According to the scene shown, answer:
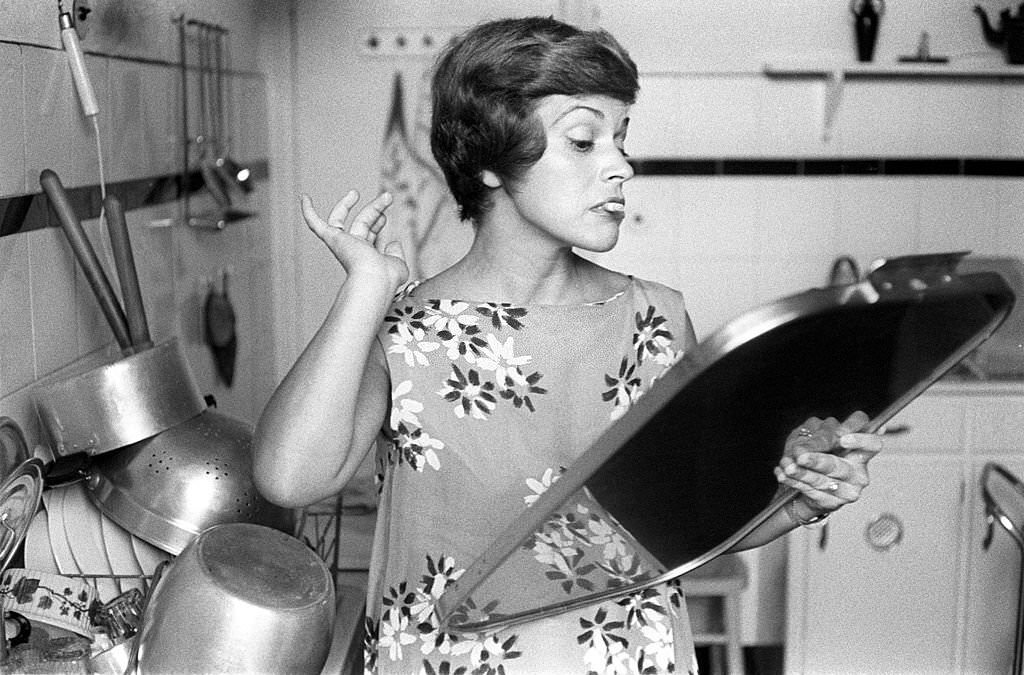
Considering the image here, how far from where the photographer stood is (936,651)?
2.53 meters

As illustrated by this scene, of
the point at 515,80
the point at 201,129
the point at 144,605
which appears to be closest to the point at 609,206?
the point at 515,80

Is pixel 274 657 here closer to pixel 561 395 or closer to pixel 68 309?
pixel 561 395

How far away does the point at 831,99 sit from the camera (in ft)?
9.07

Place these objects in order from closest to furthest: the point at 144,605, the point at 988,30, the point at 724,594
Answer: the point at 144,605, the point at 724,594, the point at 988,30

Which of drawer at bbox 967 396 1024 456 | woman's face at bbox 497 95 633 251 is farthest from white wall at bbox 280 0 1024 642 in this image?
woman's face at bbox 497 95 633 251

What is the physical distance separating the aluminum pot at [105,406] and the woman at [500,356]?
26 centimetres

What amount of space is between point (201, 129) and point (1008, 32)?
69.7 inches

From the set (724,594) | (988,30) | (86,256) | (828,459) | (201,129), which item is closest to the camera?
(828,459)

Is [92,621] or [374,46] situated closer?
[92,621]

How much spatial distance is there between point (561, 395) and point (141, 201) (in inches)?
35.2

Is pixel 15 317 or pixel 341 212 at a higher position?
pixel 341 212

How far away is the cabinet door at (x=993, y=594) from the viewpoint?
251 centimetres

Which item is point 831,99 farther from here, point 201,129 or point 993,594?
point 201,129

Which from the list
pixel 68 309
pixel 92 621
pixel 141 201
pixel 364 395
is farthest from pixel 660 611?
pixel 141 201
